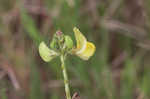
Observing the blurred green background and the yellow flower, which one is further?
the blurred green background

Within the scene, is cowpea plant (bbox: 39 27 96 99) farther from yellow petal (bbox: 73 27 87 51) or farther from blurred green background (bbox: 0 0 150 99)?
blurred green background (bbox: 0 0 150 99)

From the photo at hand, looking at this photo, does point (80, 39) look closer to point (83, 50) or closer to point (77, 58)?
point (83, 50)

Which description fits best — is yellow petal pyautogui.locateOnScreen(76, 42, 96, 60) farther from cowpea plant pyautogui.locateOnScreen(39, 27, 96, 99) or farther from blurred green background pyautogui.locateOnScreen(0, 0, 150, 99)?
blurred green background pyautogui.locateOnScreen(0, 0, 150, 99)

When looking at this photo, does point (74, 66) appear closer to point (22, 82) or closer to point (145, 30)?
point (22, 82)

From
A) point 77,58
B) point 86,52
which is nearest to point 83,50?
point 86,52

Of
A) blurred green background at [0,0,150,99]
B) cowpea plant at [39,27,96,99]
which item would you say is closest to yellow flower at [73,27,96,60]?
cowpea plant at [39,27,96,99]

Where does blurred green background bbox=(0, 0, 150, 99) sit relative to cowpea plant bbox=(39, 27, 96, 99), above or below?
below

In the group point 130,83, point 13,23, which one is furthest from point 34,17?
point 130,83

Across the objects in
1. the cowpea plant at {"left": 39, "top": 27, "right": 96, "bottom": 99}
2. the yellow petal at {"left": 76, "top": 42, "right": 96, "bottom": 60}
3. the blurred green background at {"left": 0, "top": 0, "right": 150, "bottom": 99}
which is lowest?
the blurred green background at {"left": 0, "top": 0, "right": 150, "bottom": 99}
